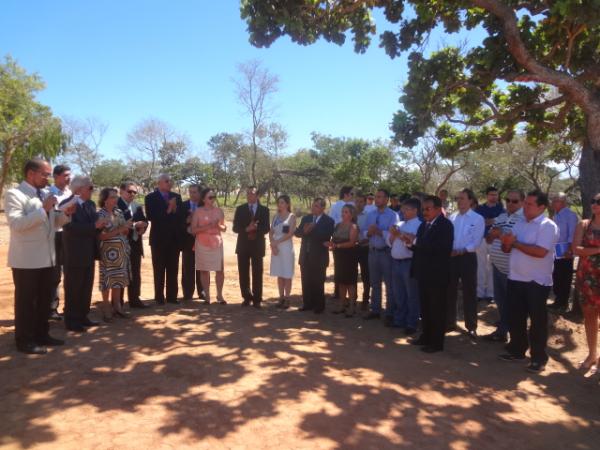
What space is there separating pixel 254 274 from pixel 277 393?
3.39 metres

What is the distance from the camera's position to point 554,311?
736cm

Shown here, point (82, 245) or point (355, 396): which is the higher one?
point (82, 245)

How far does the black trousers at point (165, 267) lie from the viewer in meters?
6.84

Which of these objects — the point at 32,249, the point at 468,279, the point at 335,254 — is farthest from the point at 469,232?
the point at 32,249

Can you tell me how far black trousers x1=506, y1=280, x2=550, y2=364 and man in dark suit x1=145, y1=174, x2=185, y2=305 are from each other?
4848 millimetres

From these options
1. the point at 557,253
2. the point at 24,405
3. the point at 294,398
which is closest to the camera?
the point at 24,405

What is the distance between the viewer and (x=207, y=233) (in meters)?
6.97

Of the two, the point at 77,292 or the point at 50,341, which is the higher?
the point at 77,292

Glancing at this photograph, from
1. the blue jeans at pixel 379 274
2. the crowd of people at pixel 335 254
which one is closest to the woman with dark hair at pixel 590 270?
the crowd of people at pixel 335 254

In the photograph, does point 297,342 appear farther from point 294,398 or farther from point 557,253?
point 557,253

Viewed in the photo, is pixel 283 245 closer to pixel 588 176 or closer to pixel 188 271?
pixel 188 271

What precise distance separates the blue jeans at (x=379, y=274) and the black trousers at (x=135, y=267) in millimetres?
3553

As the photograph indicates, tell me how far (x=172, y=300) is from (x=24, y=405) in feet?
12.0

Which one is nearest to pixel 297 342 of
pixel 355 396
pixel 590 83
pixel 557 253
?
pixel 355 396
